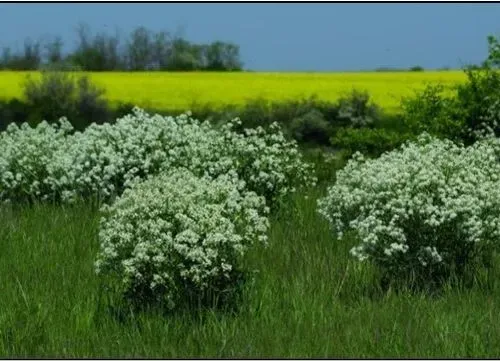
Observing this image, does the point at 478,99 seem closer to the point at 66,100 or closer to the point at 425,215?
the point at 425,215

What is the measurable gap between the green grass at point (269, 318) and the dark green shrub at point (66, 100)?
1224 cm

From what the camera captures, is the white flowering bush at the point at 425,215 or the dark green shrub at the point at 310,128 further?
the dark green shrub at the point at 310,128

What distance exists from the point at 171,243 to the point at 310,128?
41.7ft

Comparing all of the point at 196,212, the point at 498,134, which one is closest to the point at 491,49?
the point at 498,134

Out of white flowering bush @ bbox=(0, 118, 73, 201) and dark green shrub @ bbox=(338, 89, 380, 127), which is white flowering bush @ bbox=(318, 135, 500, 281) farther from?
dark green shrub @ bbox=(338, 89, 380, 127)

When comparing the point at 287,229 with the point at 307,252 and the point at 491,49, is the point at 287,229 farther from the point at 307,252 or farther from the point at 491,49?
the point at 491,49

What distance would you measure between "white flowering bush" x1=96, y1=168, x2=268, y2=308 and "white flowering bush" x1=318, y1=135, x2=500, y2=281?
3.42 feet

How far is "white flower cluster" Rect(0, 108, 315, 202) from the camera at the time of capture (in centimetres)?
1274

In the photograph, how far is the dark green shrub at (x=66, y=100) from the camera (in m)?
22.9

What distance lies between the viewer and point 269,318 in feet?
28.1

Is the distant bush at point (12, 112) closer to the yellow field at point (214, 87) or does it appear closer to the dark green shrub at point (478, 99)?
the yellow field at point (214, 87)

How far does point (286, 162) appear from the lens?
42.4ft

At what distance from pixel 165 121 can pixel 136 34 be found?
11632mm

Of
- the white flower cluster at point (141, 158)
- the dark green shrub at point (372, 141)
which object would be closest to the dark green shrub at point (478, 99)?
the dark green shrub at point (372, 141)
